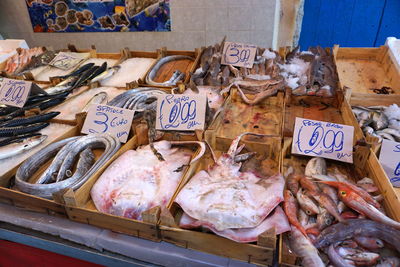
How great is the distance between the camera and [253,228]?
143 centimetres

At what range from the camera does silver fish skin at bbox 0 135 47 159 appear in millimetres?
2207

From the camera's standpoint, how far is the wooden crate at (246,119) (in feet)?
7.55

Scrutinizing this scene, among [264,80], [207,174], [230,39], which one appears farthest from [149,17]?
[207,174]

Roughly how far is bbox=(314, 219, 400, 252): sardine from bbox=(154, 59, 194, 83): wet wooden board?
242 cm

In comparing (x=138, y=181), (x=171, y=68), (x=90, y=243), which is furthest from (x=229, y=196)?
(x=171, y=68)

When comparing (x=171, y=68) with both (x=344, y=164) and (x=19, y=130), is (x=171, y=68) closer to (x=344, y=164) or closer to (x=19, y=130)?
(x=19, y=130)

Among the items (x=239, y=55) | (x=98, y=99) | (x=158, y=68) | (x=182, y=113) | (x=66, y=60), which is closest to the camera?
(x=182, y=113)

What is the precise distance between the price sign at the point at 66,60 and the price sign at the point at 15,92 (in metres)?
0.95

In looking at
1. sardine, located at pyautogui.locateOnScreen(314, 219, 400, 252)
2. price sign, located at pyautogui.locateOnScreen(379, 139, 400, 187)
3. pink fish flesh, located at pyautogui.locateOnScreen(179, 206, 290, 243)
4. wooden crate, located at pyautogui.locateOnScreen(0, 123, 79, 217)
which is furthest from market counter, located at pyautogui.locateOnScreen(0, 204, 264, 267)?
price sign, located at pyautogui.locateOnScreen(379, 139, 400, 187)

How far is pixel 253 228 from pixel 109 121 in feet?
4.88

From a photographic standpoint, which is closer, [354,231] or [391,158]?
[354,231]

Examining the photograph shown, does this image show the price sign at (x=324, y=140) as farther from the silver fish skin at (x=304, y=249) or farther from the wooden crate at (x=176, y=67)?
the wooden crate at (x=176, y=67)

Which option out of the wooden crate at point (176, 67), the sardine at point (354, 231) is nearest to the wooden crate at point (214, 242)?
the sardine at point (354, 231)

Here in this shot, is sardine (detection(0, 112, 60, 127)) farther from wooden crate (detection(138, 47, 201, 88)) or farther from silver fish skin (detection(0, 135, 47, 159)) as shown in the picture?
wooden crate (detection(138, 47, 201, 88))
